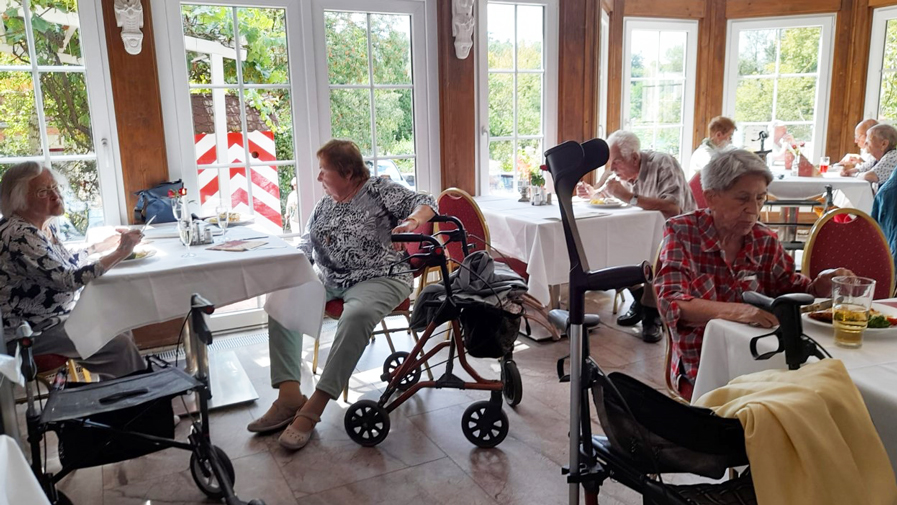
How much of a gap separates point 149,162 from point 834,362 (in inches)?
139

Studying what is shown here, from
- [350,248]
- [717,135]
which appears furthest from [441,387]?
[717,135]

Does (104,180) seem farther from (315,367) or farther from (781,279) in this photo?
(781,279)

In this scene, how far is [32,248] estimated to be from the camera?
2.41m

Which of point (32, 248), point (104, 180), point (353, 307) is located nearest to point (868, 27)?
point (353, 307)

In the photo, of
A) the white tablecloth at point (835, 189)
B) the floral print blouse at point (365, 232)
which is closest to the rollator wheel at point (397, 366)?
the floral print blouse at point (365, 232)

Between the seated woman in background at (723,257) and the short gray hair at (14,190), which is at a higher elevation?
the short gray hair at (14,190)

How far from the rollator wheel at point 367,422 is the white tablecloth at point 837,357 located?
4.09ft

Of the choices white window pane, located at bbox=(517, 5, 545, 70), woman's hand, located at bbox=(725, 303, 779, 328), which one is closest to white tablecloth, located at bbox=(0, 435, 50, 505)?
woman's hand, located at bbox=(725, 303, 779, 328)

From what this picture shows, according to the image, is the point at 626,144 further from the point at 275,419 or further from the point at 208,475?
the point at 208,475

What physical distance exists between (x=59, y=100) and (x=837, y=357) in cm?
375

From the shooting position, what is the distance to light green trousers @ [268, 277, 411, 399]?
2672 mm

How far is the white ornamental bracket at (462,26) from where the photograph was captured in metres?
4.43

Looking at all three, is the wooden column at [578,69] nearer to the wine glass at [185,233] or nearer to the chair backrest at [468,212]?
the chair backrest at [468,212]

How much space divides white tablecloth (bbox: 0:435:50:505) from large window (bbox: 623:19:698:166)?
17.9ft
